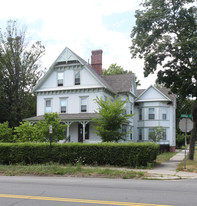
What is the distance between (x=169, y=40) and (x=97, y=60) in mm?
15486

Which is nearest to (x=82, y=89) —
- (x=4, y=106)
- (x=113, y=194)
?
(x=4, y=106)

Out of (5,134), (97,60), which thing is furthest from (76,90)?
(5,134)

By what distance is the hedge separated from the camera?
1637 centimetres

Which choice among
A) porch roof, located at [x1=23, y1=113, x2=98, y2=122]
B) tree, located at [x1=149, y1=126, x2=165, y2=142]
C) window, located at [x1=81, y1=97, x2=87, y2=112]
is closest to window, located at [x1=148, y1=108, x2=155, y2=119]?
tree, located at [x1=149, y1=126, x2=165, y2=142]

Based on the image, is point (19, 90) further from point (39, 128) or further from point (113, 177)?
point (113, 177)

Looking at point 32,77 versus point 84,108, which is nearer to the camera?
point 84,108

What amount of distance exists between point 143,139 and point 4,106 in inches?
809

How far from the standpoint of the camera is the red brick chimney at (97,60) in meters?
34.0

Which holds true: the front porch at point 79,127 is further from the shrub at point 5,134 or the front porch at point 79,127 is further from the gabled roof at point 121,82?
the gabled roof at point 121,82

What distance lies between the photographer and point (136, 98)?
120 ft

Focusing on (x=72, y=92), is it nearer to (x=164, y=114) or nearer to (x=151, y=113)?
(x=151, y=113)

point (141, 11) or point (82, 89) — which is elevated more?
point (141, 11)

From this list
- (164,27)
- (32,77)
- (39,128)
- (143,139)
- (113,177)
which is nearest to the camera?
(113,177)

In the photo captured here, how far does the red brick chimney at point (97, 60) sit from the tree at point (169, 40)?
13.6 m
